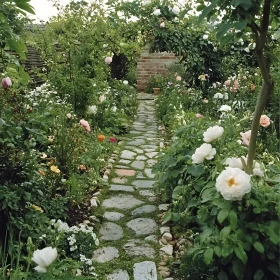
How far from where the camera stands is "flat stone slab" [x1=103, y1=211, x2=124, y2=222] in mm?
3316

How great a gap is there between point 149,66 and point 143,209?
31.3ft

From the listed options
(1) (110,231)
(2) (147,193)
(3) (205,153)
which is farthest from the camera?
(2) (147,193)

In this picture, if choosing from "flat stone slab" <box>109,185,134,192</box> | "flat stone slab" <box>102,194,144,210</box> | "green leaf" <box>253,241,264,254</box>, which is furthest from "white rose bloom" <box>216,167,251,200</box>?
"flat stone slab" <box>109,185,134,192</box>

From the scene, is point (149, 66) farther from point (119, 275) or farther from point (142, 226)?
point (119, 275)

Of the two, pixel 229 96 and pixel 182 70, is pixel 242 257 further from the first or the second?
pixel 182 70

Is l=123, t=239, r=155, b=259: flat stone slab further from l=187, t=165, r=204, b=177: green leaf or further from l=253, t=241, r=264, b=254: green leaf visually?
l=253, t=241, r=264, b=254: green leaf

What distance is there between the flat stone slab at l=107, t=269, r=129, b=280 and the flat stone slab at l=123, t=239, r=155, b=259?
222 millimetres

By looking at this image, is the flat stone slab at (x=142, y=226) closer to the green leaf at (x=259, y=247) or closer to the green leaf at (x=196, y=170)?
the green leaf at (x=196, y=170)

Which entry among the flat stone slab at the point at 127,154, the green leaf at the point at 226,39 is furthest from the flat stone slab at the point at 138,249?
the flat stone slab at the point at 127,154

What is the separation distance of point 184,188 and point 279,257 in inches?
31.9

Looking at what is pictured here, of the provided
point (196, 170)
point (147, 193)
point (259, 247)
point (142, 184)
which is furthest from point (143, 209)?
point (259, 247)

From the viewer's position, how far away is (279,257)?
199cm

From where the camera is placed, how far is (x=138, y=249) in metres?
2.84

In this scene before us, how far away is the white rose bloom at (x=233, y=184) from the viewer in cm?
191
